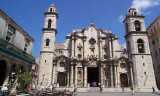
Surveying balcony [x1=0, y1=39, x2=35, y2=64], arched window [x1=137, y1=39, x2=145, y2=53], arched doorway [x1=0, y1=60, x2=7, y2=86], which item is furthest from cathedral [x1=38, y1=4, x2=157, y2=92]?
arched doorway [x1=0, y1=60, x2=7, y2=86]

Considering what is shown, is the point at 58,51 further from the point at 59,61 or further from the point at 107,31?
the point at 107,31

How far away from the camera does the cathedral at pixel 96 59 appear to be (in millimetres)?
31938

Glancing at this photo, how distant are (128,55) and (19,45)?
2117cm

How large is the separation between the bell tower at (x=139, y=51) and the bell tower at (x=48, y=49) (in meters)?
15.2

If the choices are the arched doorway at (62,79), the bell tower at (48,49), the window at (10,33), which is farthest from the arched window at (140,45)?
the window at (10,33)

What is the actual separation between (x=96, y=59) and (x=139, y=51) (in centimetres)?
870

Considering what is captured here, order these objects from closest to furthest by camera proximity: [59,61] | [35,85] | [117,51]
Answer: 1. [35,85]
2. [59,61]
3. [117,51]

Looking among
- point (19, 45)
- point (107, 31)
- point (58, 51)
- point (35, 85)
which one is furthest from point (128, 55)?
point (19, 45)

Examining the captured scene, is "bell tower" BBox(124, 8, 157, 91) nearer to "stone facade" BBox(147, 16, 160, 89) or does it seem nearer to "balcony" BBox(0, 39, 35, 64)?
"stone facade" BBox(147, 16, 160, 89)

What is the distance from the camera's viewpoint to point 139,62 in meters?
32.8

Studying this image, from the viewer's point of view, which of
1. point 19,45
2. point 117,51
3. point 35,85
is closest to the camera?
point 19,45

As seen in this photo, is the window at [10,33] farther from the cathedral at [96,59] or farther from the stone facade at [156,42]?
the stone facade at [156,42]

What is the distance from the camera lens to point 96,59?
33.8 m

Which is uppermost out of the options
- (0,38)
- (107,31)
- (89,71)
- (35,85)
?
Answer: (107,31)
